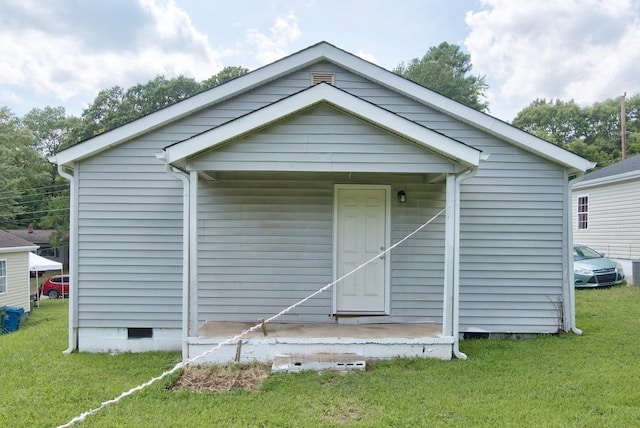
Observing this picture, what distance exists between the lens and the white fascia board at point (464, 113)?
5219 millimetres

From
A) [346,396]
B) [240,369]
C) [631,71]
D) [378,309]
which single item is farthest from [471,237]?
[631,71]

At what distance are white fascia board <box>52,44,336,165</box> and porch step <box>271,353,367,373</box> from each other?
3583mm

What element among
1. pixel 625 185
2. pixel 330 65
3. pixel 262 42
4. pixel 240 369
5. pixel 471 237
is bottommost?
pixel 240 369

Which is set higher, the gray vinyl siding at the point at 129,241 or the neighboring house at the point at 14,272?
the gray vinyl siding at the point at 129,241

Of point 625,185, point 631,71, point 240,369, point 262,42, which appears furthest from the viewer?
point 631,71

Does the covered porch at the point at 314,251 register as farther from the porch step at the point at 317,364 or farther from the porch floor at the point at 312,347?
the porch step at the point at 317,364

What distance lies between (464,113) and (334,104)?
2.25m

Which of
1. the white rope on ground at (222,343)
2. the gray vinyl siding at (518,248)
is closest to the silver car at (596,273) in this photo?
the gray vinyl siding at (518,248)

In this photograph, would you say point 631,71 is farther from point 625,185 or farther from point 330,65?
point 330,65

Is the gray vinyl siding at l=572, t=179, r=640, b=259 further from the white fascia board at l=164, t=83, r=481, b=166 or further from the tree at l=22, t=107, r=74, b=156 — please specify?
the tree at l=22, t=107, r=74, b=156

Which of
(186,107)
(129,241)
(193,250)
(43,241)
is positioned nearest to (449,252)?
(193,250)

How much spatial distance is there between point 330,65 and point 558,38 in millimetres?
22009

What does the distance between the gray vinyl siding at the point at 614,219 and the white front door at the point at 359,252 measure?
10.1 metres

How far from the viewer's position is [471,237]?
5387mm
